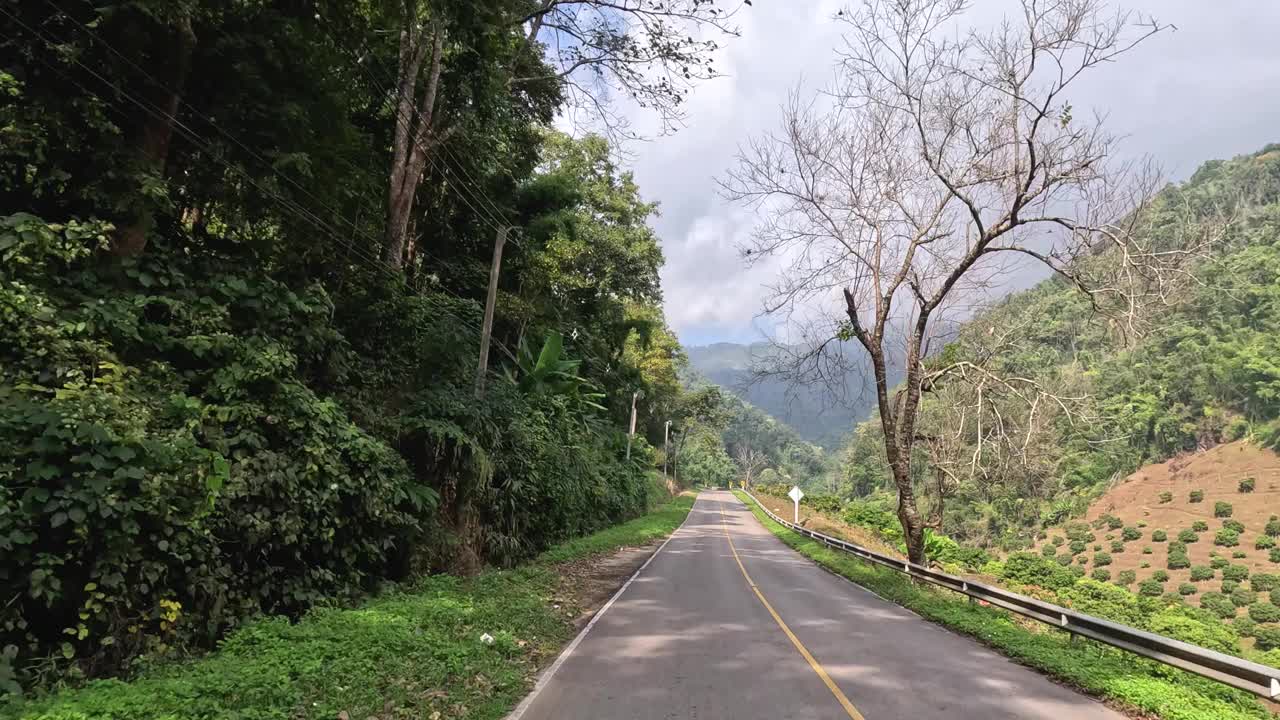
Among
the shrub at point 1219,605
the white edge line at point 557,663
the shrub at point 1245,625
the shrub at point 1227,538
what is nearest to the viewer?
the white edge line at point 557,663

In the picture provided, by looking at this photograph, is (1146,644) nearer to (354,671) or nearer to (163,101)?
(354,671)

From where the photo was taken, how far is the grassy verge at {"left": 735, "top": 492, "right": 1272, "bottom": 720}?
20.1 ft

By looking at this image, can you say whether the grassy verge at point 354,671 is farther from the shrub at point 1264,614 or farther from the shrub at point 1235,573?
the shrub at point 1235,573

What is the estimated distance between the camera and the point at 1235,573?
1720 inches

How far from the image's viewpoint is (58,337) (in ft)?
17.7

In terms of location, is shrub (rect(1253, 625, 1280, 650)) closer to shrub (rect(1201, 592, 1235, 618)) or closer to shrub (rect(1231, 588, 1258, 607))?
shrub (rect(1201, 592, 1235, 618))

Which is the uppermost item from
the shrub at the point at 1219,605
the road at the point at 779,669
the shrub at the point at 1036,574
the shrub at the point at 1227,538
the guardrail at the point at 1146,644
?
the guardrail at the point at 1146,644

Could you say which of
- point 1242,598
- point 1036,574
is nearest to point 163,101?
point 1036,574

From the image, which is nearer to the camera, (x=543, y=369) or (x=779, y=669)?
(x=779, y=669)

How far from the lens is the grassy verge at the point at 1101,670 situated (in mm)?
6113

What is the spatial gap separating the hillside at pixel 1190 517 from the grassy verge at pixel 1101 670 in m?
45.3

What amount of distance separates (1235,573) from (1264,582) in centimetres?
252

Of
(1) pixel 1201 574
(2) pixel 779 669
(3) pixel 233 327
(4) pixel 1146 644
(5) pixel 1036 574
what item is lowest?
(1) pixel 1201 574

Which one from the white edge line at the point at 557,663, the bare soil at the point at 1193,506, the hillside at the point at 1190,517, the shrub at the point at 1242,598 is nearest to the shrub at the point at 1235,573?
the hillside at the point at 1190,517
